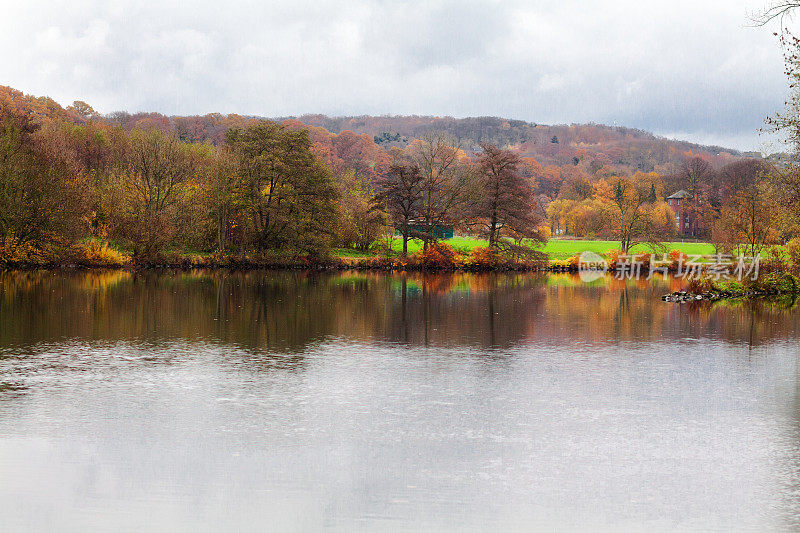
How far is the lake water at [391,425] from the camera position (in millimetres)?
6668

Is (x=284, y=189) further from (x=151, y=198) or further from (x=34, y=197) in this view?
(x=34, y=197)

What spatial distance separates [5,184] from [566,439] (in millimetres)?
37770

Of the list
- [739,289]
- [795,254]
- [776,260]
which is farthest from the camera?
[776,260]

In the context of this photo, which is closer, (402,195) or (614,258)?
(402,195)

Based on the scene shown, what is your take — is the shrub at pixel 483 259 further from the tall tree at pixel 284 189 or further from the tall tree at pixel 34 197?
the tall tree at pixel 34 197

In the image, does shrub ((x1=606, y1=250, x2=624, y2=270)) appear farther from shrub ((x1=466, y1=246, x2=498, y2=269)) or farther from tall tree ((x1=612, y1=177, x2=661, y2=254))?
shrub ((x1=466, y1=246, x2=498, y2=269))

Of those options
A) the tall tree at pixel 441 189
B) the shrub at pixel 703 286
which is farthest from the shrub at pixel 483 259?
the shrub at pixel 703 286

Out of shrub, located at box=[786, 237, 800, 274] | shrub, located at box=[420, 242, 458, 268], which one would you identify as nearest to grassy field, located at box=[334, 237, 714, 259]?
shrub, located at box=[420, 242, 458, 268]

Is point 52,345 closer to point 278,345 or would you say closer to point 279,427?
point 278,345

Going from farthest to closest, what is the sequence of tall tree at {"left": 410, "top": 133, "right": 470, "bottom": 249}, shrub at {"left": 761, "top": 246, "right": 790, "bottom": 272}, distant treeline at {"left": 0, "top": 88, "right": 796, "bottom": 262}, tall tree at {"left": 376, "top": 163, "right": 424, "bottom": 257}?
tall tree at {"left": 410, "top": 133, "right": 470, "bottom": 249} → tall tree at {"left": 376, "top": 163, "right": 424, "bottom": 257} → distant treeline at {"left": 0, "top": 88, "right": 796, "bottom": 262} → shrub at {"left": 761, "top": 246, "right": 790, "bottom": 272}

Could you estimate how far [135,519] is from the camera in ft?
20.9

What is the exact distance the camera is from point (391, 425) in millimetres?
9281

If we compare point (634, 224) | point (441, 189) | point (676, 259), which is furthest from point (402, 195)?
point (676, 259)

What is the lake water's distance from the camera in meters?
6.67
